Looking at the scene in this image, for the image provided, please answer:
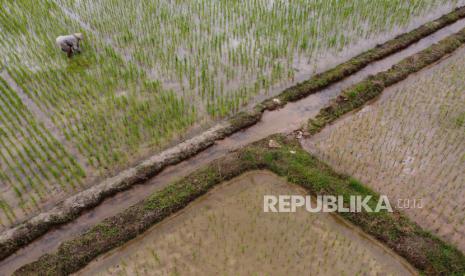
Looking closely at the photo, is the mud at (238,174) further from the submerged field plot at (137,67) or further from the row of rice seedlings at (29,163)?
the row of rice seedlings at (29,163)

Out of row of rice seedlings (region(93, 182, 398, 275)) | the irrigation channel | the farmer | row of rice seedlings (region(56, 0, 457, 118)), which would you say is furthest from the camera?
the farmer

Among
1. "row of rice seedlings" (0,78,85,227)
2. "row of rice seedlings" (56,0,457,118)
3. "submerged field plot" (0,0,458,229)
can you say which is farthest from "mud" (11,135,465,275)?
"row of rice seedlings" (56,0,457,118)

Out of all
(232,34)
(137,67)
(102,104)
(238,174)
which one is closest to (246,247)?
(238,174)

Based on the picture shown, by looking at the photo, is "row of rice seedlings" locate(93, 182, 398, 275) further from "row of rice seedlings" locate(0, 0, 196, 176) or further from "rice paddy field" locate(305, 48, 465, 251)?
"row of rice seedlings" locate(0, 0, 196, 176)

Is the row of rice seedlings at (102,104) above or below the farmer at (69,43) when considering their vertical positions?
below

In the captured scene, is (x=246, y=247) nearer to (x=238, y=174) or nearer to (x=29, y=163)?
(x=238, y=174)

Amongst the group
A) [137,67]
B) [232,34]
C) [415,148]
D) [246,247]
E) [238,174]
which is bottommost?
[246,247]

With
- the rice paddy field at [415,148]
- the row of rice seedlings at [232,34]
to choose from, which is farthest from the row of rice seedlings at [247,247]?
the row of rice seedlings at [232,34]
